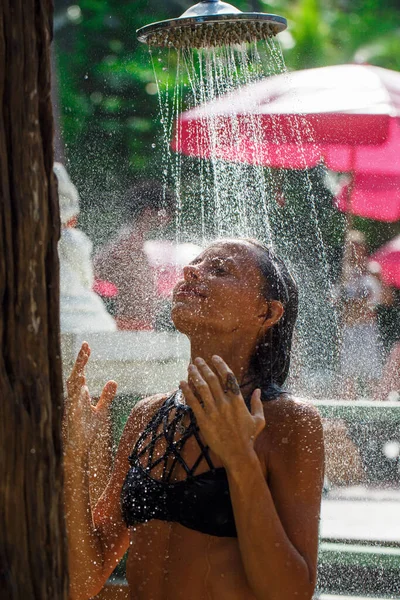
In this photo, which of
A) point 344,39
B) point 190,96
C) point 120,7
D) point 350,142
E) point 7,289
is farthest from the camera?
point 344,39

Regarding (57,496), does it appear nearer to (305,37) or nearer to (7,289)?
(7,289)

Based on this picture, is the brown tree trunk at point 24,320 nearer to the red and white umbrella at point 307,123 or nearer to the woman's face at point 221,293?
the woman's face at point 221,293

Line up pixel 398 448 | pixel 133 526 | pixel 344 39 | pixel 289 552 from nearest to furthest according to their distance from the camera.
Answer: pixel 289 552
pixel 133 526
pixel 398 448
pixel 344 39

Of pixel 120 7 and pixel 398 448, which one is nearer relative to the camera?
pixel 398 448

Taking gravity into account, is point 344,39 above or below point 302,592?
above

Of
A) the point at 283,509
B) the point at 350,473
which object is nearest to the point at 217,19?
the point at 283,509

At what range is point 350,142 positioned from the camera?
6285 mm

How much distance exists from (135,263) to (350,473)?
7.32ft

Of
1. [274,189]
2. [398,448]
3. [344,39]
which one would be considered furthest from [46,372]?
[344,39]

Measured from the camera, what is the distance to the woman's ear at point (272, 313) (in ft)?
7.82

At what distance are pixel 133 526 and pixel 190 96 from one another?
6.98 m

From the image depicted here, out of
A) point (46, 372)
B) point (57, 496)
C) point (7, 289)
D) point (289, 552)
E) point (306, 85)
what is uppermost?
point (306, 85)

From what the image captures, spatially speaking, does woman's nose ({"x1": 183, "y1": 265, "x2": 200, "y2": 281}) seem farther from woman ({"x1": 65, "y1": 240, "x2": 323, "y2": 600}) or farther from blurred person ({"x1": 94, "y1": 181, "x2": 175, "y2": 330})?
blurred person ({"x1": 94, "y1": 181, "x2": 175, "y2": 330})

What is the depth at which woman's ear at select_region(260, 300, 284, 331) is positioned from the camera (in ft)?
7.82
